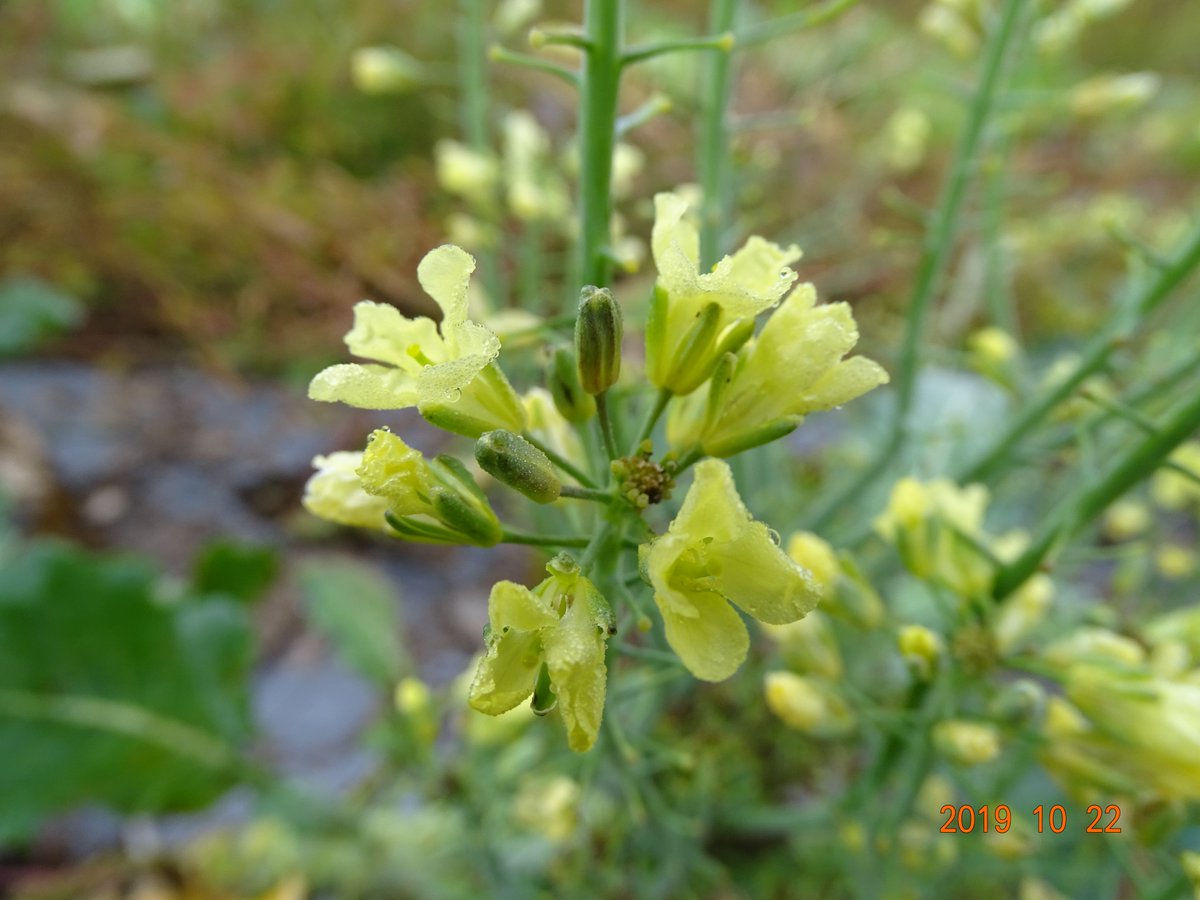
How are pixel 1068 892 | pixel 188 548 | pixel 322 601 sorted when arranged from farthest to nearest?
pixel 188 548
pixel 322 601
pixel 1068 892

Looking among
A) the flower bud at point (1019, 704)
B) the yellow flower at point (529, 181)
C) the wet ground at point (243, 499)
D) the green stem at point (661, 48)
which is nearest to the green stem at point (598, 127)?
the green stem at point (661, 48)

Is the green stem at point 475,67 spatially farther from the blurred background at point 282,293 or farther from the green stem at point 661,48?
the green stem at point 661,48

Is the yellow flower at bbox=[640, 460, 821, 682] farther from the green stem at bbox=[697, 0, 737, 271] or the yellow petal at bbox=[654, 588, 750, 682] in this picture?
the green stem at bbox=[697, 0, 737, 271]

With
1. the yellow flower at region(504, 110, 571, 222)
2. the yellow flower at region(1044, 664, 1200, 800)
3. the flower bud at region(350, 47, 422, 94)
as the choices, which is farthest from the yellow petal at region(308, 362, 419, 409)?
the flower bud at region(350, 47, 422, 94)

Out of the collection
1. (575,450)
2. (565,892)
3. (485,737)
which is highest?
(575,450)

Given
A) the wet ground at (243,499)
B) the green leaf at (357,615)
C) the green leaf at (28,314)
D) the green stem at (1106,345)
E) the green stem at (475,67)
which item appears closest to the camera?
the green stem at (1106,345)

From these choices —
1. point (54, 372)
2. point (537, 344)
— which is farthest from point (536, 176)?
point (54, 372)

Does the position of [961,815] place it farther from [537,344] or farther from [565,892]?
[537,344]
